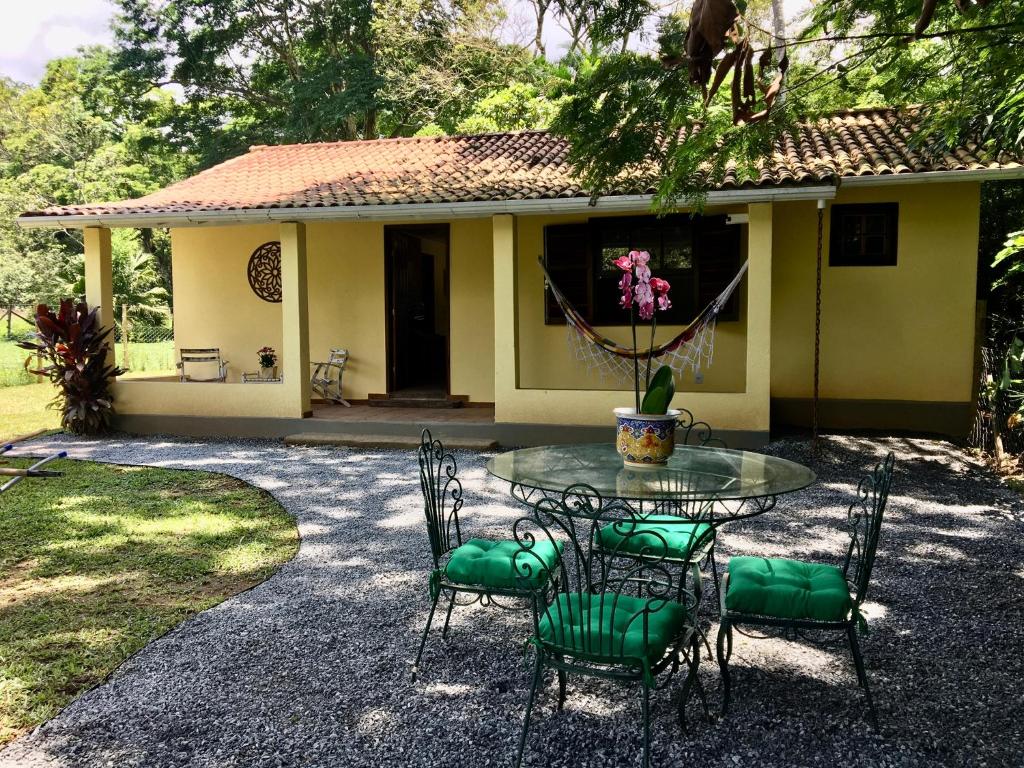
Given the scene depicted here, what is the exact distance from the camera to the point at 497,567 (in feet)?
8.87

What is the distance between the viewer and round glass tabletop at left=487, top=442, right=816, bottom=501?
100 inches

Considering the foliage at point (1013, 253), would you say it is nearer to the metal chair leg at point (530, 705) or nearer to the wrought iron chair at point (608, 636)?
the wrought iron chair at point (608, 636)

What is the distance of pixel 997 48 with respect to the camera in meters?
4.34

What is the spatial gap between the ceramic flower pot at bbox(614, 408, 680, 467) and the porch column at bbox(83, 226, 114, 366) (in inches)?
263

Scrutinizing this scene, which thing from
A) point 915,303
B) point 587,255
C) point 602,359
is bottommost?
point 602,359

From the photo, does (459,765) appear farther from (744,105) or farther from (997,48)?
(997,48)

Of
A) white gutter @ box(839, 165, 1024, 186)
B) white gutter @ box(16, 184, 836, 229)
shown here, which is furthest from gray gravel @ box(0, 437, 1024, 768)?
white gutter @ box(839, 165, 1024, 186)

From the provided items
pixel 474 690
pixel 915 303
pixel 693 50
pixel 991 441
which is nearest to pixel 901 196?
pixel 915 303

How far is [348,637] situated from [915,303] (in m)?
6.47

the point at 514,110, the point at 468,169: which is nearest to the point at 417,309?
the point at 468,169

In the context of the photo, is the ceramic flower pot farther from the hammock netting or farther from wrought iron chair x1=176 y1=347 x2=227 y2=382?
wrought iron chair x1=176 y1=347 x2=227 y2=382

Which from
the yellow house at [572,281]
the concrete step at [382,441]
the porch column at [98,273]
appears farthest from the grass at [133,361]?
the concrete step at [382,441]

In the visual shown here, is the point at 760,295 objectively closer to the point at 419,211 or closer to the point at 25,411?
the point at 419,211

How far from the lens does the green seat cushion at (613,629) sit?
2.09 m
